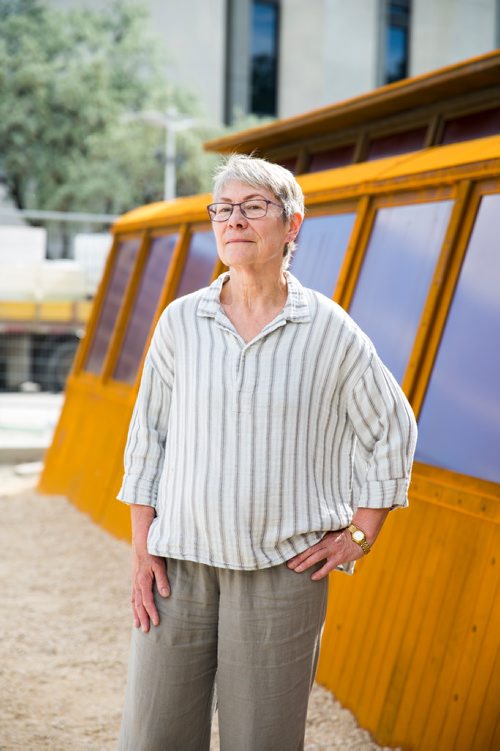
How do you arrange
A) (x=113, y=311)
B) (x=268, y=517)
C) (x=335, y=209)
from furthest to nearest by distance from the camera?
(x=113, y=311) < (x=335, y=209) < (x=268, y=517)

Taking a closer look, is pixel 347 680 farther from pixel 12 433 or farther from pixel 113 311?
pixel 12 433

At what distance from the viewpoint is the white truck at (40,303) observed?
14.0m

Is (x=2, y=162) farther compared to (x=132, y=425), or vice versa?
(x=2, y=162)

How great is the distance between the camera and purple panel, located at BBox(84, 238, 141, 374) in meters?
8.77

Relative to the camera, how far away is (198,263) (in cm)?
732

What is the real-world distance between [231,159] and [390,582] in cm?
215

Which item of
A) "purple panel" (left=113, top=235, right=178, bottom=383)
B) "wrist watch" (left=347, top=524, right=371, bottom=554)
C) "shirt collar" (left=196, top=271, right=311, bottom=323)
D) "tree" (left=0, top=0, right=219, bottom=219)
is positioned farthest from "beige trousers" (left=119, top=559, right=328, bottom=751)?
"tree" (left=0, top=0, right=219, bottom=219)

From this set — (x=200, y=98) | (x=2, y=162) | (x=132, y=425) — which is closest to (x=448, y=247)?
(x=132, y=425)

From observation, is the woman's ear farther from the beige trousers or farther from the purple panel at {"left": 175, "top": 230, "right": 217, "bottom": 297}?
the purple panel at {"left": 175, "top": 230, "right": 217, "bottom": 297}

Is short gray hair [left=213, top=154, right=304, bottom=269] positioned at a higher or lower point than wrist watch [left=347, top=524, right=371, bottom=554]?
higher

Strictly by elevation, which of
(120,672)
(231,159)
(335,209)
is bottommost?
(120,672)

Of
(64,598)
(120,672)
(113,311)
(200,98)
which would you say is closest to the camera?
(120,672)

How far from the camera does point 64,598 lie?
624 centimetres

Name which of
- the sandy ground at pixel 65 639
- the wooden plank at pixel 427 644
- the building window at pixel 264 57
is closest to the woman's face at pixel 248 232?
the wooden plank at pixel 427 644
